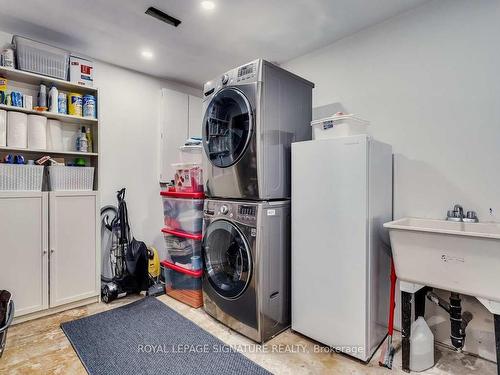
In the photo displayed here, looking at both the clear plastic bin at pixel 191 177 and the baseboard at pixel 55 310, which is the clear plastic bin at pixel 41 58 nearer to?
the clear plastic bin at pixel 191 177

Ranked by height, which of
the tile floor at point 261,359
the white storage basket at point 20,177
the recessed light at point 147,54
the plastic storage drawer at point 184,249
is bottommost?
the tile floor at point 261,359

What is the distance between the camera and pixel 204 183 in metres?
2.56

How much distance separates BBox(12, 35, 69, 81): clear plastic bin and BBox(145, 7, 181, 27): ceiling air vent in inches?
39.3

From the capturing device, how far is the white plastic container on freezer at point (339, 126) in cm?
195

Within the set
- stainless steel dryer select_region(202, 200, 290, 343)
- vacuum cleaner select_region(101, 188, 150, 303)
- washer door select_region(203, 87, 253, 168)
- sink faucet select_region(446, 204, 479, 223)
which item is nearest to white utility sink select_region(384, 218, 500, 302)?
sink faucet select_region(446, 204, 479, 223)

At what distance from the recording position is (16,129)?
2342mm

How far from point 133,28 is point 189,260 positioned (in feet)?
7.07

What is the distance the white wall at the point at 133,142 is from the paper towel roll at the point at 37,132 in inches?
22.0

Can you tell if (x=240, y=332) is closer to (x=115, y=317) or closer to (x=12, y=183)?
(x=115, y=317)

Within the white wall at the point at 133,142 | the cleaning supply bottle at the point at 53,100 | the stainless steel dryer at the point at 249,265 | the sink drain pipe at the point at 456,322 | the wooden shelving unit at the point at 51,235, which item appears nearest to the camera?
the sink drain pipe at the point at 456,322

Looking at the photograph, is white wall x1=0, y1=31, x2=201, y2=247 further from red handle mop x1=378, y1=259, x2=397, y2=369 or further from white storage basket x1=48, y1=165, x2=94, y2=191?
red handle mop x1=378, y1=259, x2=397, y2=369

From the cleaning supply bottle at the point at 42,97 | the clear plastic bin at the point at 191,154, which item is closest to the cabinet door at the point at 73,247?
the cleaning supply bottle at the point at 42,97

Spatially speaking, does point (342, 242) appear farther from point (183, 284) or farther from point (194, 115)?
point (194, 115)

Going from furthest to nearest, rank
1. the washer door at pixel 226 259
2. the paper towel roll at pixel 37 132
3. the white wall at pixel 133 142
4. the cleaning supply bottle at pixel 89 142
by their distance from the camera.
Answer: the white wall at pixel 133 142
the cleaning supply bottle at pixel 89 142
the paper towel roll at pixel 37 132
the washer door at pixel 226 259
